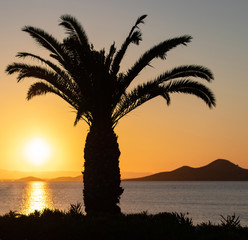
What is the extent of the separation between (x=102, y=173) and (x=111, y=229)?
6.47m

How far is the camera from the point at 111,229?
1370 cm

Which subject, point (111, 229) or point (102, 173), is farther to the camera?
point (102, 173)

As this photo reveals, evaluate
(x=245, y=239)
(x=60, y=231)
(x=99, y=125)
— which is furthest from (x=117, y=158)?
(x=245, y=239)

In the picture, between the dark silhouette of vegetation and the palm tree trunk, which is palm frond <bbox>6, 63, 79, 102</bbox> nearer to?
the palm tree trunk

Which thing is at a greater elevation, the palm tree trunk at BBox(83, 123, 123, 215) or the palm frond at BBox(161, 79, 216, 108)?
the palm frond at BBox(161, 79, 216, 108)

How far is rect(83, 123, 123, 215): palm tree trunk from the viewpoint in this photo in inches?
791

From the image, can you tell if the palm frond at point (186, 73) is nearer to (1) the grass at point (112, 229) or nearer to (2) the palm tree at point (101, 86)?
(2) the palm tree at point (101, 86)

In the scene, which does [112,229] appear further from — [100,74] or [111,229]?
[100,74]

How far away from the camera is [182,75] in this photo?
21109mm

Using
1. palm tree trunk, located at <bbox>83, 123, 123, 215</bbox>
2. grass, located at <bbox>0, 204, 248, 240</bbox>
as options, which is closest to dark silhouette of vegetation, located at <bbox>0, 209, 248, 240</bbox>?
grass, located at <bbox>0, 204, 248, 240</bbox>

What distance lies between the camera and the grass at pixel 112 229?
42.9 feet

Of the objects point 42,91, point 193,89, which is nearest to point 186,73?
point 193,89

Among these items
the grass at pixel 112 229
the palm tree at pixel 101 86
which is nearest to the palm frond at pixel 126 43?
the palm tree at pixel 101 86

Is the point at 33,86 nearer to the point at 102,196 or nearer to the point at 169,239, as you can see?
the point at 102,196
